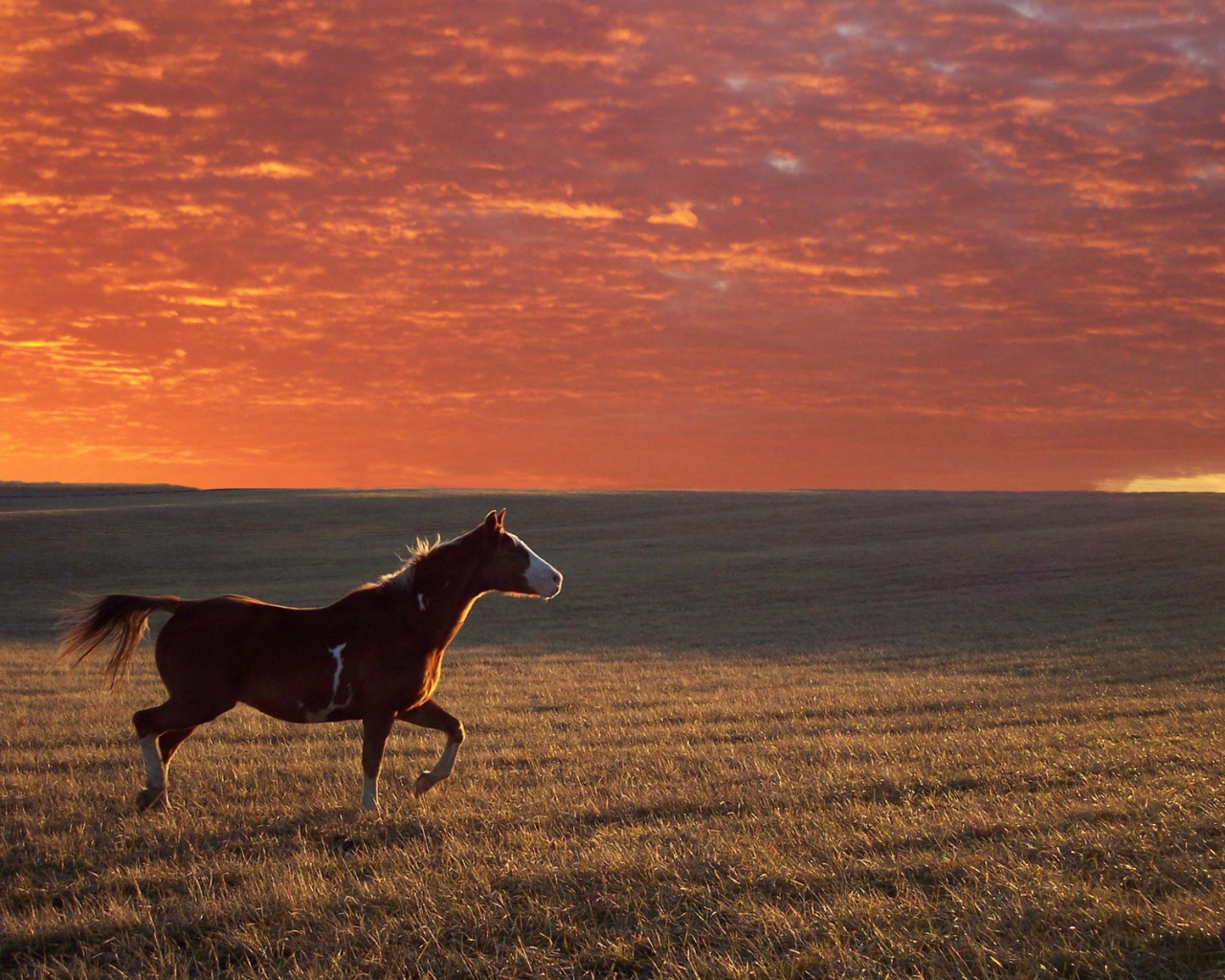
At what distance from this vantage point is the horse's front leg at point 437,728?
8.99 m

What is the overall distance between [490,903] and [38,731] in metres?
9.49

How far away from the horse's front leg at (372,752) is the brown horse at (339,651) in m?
0.01

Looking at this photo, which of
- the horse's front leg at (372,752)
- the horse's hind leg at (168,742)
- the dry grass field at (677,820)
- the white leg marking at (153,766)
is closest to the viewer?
the dry grass field at (677,820)

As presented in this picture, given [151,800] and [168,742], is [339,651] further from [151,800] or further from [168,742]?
[151,800]

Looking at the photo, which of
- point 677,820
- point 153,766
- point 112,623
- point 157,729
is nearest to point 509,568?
point 677,820

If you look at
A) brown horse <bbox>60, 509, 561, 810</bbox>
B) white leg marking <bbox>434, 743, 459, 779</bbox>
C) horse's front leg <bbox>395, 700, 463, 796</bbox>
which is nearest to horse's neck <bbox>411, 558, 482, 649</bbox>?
brown horse <bbox>60, 509, 561, 810</bbox>

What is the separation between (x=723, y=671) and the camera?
19.5 meters

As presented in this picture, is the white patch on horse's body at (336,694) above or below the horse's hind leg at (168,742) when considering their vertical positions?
above

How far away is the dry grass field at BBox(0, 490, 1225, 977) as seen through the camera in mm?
5348

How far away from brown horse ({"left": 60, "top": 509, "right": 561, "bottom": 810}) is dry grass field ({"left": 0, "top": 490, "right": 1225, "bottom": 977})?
721mm

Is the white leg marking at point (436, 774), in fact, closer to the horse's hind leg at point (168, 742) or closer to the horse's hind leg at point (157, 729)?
the horse's hind leg at point (157, 729)

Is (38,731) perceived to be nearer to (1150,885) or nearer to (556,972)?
(556,972)

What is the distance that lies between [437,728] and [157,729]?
2.30 metres

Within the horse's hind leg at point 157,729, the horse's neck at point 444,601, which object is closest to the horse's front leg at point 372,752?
the horse's neck at point 444,601
